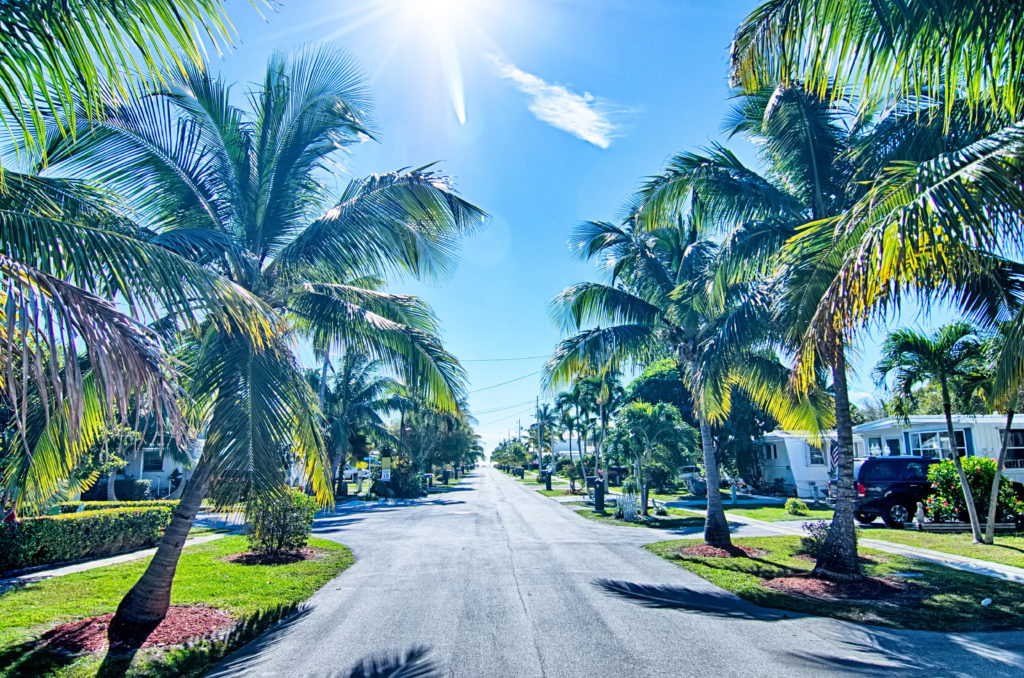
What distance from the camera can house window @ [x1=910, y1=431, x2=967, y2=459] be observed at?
21.5m

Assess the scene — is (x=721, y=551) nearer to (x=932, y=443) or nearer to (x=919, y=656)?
(x=919, y=656)

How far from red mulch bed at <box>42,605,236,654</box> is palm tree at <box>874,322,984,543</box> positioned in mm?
14705

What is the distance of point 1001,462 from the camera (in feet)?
41.0

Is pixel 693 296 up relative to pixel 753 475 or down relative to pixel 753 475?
up

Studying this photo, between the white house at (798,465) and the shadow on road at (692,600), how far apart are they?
20.2 m

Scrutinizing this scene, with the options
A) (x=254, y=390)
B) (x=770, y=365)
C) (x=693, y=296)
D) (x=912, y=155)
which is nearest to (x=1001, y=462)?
(x=770, y=365)

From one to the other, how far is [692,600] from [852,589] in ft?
8.35

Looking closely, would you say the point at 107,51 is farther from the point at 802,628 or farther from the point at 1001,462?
the point at 1001,462

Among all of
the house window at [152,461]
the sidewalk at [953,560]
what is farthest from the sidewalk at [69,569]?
the house window at [152,461]

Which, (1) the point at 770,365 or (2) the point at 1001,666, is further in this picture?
(1) the point at 770,365

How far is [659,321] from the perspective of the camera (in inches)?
539

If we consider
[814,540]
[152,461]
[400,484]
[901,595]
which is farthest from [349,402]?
[901,595]

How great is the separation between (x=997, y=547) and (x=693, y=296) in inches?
328

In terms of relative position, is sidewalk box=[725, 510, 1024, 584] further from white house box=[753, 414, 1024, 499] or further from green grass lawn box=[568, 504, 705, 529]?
green grass lawn box=[568, 504, 705, 529]
